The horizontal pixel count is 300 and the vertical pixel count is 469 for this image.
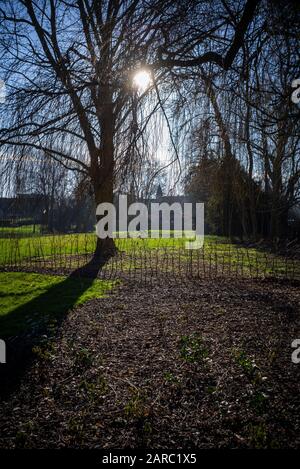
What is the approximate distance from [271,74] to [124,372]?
2.80 meters

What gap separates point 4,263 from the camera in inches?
386

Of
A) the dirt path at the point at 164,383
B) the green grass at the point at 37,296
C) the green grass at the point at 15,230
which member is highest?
the green grass at the point at 15,230

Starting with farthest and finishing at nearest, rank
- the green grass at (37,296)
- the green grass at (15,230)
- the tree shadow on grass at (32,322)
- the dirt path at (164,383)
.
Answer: the green grass at (15,230) → the green grass at (37,296) → the tree shadow on grass at (32,322) → the dirt path at (164,383)

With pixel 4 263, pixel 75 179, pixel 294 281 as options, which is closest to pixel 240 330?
pixel 294 281

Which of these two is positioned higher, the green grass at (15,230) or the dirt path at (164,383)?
the green grass at (15,230)

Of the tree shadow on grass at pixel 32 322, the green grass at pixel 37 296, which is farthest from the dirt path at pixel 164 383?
the green grass at pixel 37 296

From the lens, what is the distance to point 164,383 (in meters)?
2.79

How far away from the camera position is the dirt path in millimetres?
2189

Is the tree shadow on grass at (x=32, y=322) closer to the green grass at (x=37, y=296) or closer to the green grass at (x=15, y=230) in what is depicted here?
the green grass at (x=37, y=296)

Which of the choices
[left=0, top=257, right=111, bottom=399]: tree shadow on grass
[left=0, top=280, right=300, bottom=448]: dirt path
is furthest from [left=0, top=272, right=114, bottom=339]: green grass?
[left=0, top=280, right=300, bottom=448]: dirt path

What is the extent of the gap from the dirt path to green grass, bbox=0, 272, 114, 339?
1.52 ft

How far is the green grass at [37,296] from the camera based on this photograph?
4348mm

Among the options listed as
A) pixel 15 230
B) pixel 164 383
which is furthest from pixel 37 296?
pixel 15 230

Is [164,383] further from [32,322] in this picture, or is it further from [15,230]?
[15,230]
